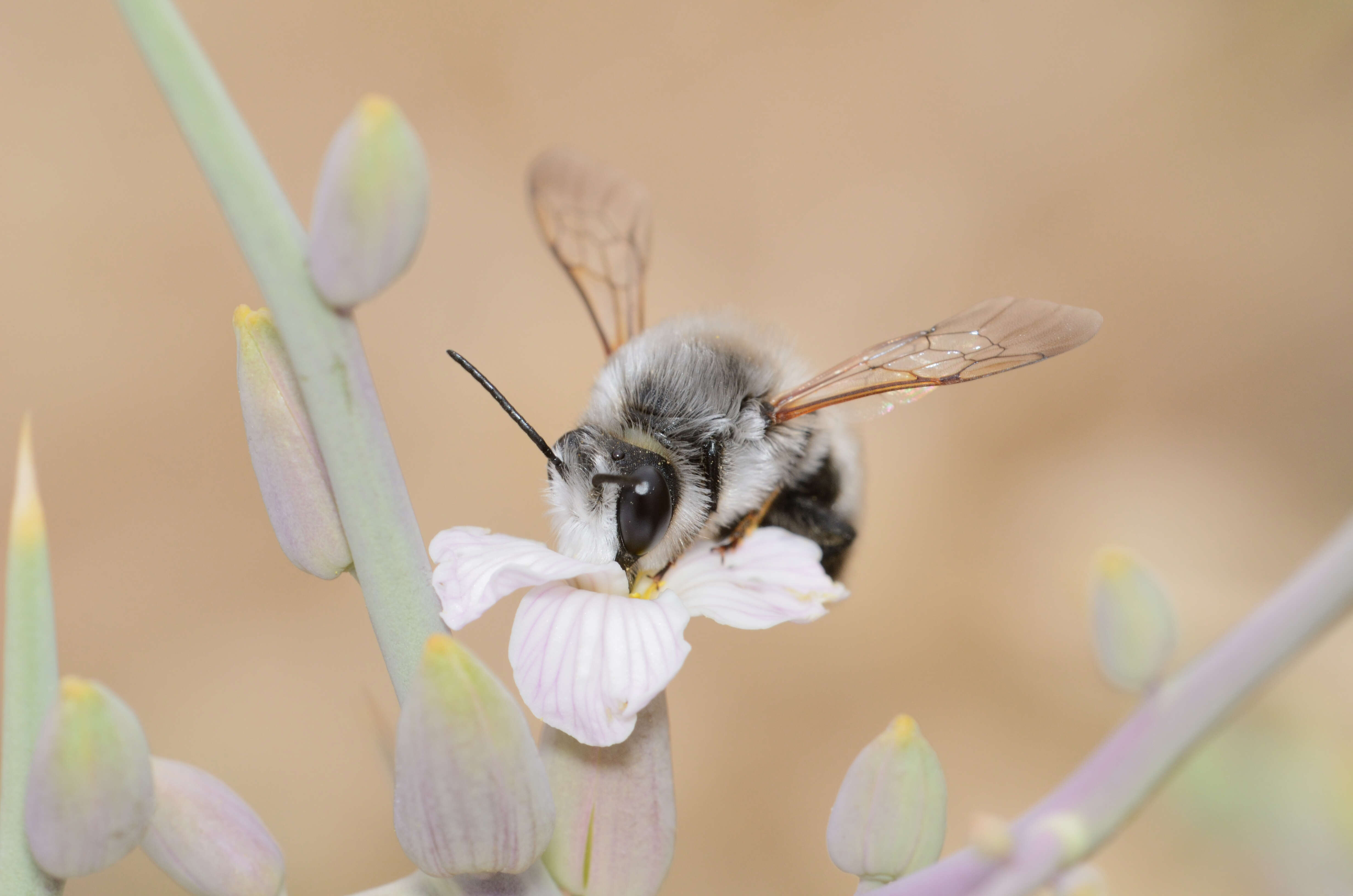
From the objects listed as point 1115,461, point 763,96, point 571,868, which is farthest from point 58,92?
point 571,868

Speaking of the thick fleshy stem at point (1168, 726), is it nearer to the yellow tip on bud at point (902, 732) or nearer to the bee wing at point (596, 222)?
the yellow tip on bud at point (902, 732)

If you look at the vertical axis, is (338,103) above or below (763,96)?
above

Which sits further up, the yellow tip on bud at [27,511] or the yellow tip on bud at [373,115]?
the yellow tip on bud at [373,115]

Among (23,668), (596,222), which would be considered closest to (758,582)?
(23,668)

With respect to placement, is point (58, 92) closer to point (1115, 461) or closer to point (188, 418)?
point (188, 418)

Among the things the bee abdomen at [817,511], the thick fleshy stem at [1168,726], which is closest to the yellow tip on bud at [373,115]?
the thick fleshy stem at [1168,726]

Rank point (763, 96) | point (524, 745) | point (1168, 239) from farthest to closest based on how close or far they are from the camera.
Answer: point (763, 96) < point (1168, 239) < point (524, 745)

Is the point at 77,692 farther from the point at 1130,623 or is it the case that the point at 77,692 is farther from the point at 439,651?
the point at 1130,623
